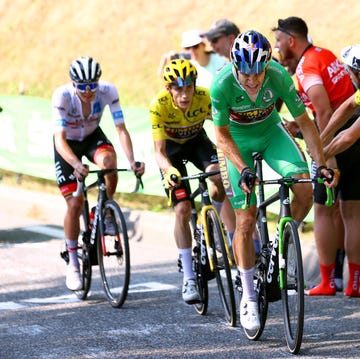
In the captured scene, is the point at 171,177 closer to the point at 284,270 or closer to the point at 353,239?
the point at 284,270

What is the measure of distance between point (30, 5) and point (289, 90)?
2655 centimetres

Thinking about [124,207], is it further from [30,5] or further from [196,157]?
[30,5]

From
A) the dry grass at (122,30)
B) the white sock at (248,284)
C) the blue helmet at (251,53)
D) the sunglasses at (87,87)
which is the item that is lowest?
the white sock at (248,284)

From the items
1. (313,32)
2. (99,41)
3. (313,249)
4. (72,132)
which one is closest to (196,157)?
(72,132)

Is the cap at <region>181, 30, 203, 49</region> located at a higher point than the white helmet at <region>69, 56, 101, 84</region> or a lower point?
higher

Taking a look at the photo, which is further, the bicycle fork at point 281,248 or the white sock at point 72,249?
the white sock at point 72,249

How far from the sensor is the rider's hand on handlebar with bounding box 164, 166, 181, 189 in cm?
779

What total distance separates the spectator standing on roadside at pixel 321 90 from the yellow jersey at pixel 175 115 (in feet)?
2.31

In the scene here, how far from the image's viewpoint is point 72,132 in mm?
9180

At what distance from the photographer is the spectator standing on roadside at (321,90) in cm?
861

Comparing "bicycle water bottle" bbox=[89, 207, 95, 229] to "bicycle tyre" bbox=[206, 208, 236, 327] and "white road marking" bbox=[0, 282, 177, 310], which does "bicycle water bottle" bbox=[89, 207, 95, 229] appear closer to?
"white road marking" bbox=[0, 282, 177, 310]

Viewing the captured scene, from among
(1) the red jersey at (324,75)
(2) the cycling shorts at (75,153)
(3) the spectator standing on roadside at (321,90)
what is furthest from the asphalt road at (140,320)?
(1) the red jersey at (324,75)

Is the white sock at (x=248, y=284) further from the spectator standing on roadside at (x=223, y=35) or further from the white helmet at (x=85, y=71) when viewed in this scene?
the spectator standing on roadside at (x=223, y=35)

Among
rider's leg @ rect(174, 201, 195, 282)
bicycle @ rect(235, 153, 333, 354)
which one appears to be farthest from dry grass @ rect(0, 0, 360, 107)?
bicycle @ rect(235, 153, 333, 354)
